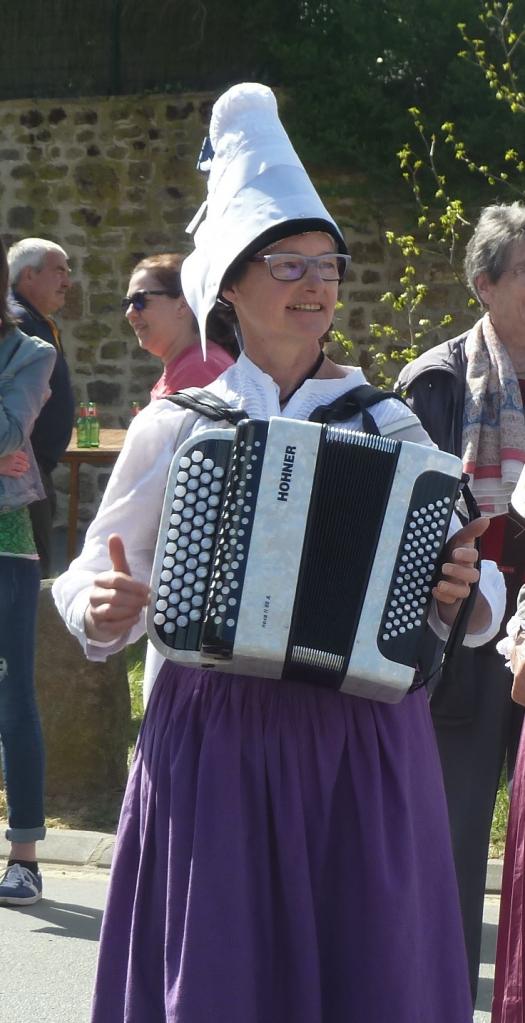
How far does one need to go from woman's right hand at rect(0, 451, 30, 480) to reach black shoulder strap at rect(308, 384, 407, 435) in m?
2.07

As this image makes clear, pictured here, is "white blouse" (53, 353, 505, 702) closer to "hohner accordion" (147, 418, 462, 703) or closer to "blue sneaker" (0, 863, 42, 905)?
"hohner accordion" (147, 418, 462, 703)

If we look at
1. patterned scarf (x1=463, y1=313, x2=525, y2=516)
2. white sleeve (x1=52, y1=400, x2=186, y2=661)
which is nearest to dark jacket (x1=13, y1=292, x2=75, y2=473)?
patterned scarf (x1=463, y1=313, x2=525, y2=516)

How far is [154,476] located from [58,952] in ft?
7.53

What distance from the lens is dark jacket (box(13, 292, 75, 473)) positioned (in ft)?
18.0

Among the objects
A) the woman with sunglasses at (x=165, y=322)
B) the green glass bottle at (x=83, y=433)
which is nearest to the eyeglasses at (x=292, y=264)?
the woman with sunglasses at (x=165, y=322)

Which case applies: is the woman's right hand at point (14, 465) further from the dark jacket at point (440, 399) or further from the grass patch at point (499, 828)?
the grass patch at point (499, 828)

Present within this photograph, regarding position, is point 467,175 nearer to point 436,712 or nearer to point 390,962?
point 436,712

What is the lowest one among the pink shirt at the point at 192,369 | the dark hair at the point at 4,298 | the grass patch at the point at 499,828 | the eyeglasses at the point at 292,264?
the grass patch at the point at 499,828

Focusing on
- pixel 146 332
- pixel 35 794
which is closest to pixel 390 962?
pixel 35 794

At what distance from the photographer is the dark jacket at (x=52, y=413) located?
18.0 ft

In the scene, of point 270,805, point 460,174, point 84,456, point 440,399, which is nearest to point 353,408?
point 270,805

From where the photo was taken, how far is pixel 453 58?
10.3 metres

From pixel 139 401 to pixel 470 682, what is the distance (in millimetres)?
8481

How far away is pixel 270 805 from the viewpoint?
7.79ft
